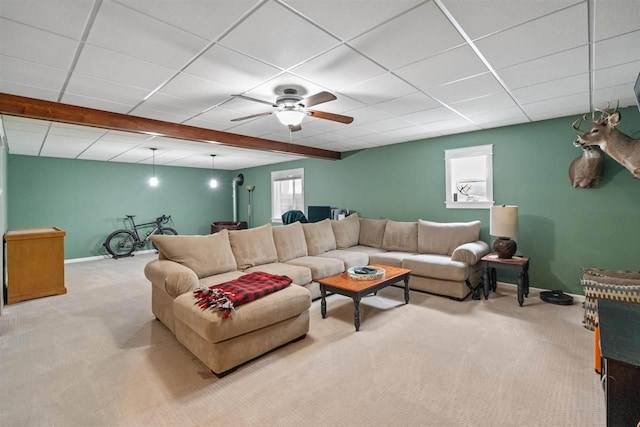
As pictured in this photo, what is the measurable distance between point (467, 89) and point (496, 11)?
1.27m

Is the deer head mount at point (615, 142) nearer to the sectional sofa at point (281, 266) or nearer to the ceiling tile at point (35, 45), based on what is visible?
the sectional sofa at point (281, 266)

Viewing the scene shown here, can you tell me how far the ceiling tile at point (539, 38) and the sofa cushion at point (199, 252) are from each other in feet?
10.2

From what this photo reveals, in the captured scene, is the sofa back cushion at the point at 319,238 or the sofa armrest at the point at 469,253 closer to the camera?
the sofa armrest at the point at 469,253

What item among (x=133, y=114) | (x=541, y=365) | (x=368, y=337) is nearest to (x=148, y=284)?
(x=133, y=114)

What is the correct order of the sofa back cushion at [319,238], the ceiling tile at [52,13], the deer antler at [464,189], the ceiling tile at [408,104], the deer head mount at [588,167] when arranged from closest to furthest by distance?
the ceiling tile at [52,13] < the ceiling tile at [408,104] < the deer head mount at [588,167] < the sofa back cushion at [319,238] < the deer antler at [464,189]

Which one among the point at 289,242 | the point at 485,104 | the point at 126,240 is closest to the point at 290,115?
the point at 289,242

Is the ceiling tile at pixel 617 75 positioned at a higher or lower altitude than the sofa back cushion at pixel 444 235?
higher

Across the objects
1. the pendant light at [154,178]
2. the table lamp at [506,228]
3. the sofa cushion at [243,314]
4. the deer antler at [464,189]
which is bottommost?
the sofa cushion at [243,314]

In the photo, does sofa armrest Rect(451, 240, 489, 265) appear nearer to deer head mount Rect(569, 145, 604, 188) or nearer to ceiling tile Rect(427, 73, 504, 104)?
deer head mount Rect(569, 145, 604, 188)

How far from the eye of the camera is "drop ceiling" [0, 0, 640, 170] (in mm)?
1671

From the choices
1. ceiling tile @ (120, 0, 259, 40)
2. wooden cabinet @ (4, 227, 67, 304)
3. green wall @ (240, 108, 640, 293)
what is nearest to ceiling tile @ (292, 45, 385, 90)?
ceiling tile @ (120, 0, 259, 40)

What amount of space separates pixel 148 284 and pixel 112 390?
3080 mm

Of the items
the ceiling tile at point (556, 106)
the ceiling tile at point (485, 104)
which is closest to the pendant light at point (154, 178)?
the ceiling tile at point (485, 104)

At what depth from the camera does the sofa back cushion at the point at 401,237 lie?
4.86 m
